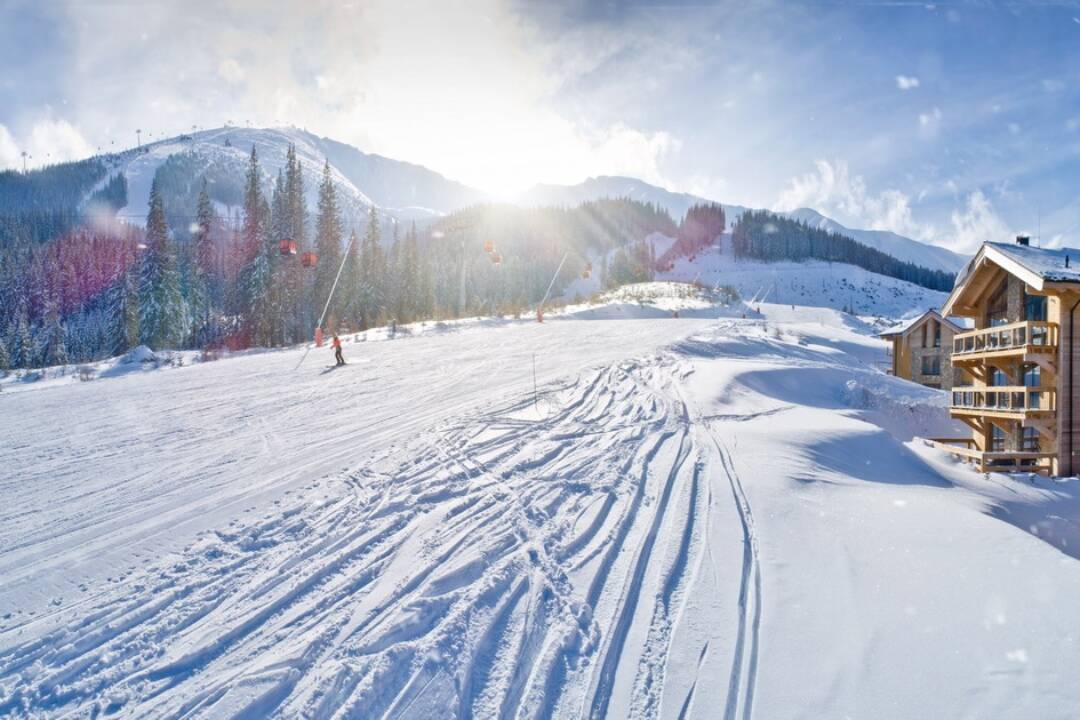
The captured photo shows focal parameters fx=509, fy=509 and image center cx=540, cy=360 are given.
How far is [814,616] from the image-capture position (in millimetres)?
3938

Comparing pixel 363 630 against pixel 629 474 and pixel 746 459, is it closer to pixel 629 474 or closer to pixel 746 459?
pixel 629 474

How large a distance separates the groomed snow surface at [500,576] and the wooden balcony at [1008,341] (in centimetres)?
429

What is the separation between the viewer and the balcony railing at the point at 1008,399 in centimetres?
1198

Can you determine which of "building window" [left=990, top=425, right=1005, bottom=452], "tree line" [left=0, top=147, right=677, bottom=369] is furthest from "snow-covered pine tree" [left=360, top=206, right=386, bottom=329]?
"building window" [left=990, top=425, right=1005, bottom=452]

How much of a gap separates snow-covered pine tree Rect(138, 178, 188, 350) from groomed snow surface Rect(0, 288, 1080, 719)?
124 ft

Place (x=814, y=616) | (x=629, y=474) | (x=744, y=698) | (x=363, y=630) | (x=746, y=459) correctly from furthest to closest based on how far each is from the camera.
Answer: (x=746, y=459), (x=629, y=474), (x=814, y=616), (x=363, y=630), (x=744, y=698)

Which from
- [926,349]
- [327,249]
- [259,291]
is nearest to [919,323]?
[926,349]

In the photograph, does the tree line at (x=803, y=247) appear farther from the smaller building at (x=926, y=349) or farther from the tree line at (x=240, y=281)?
the smaller building at (x=926, y=349)

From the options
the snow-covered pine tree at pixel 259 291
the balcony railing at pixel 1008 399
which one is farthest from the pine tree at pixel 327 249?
the balcony railing at pixel 1008 399

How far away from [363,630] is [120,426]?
777cm

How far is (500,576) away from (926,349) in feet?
107

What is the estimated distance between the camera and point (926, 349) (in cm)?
2830

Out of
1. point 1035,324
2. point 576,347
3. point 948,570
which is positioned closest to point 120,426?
point 948,570

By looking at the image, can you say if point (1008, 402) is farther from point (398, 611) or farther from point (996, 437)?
point (398, 611)
